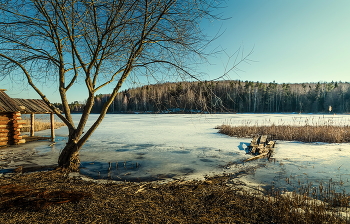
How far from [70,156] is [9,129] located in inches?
349

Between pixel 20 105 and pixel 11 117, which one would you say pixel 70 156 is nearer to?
pixel 11 117

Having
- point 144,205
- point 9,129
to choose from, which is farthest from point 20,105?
point 144,205

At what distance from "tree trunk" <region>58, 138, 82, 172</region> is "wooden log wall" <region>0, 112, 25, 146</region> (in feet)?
26.2

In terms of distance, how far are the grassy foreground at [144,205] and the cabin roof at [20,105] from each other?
8088 mm

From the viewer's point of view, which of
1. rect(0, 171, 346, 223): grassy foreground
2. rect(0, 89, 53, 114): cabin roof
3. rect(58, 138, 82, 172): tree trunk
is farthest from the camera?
rect(0, 89, 53, 114): cabin roof

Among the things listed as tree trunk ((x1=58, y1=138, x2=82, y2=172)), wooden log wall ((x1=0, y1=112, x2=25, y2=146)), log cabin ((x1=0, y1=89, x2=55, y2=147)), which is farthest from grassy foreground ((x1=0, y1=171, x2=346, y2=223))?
wooden log wall ((x1=0, y1=112, x2=25, y2=146))

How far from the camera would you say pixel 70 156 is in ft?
20.8

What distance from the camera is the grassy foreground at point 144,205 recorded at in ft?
10.7

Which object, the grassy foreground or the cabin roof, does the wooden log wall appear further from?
the grassy foreground

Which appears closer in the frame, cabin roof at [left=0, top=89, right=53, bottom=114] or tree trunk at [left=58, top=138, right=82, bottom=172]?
tree trunk at [left=58, top=138, right=82, bottom=172]

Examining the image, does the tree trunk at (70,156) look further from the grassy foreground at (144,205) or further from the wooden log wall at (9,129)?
the wooden log wall at (9,129)

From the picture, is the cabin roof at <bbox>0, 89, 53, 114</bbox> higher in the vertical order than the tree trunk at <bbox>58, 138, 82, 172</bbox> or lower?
higher

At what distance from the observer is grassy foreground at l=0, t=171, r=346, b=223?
3273 millimetres

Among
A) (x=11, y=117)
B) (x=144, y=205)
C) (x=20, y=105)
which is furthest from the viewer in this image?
(x=20, y=105)
